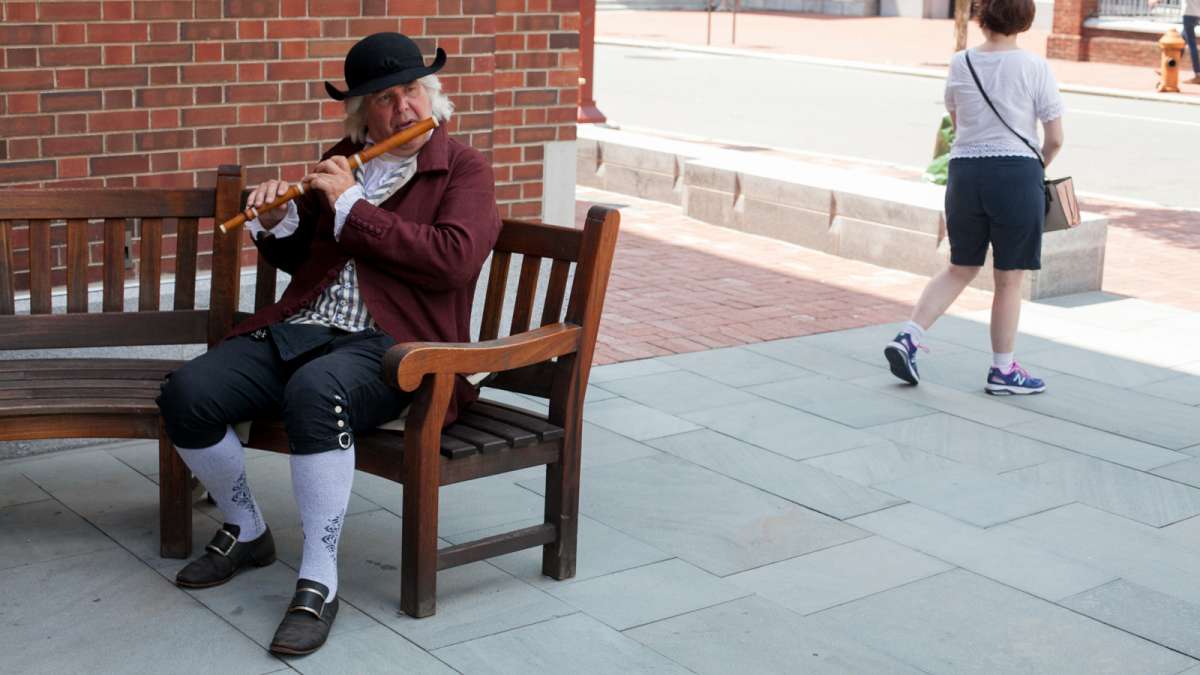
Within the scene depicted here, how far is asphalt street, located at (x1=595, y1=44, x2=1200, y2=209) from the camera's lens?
1316 centimetres

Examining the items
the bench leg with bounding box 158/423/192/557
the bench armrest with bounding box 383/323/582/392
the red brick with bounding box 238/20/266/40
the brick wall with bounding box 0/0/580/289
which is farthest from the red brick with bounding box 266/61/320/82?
the bench armrest with bounding box 383/323/582/392

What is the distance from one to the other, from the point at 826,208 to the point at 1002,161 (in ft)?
9.95

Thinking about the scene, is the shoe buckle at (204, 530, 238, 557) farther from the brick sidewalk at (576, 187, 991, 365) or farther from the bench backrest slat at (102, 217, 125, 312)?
the brick sidewalk at (576, 187, 991, 365)

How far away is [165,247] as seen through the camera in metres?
5.43

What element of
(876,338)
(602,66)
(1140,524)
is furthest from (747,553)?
(602,66)

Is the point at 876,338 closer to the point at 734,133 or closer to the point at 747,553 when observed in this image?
the point at 747,553

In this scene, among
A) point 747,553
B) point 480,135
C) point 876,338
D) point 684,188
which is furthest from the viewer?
point 684,188

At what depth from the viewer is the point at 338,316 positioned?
4.06 m

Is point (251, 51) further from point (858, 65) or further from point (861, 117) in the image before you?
point (858, 65)

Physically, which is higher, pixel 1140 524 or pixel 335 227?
pixel 335 227

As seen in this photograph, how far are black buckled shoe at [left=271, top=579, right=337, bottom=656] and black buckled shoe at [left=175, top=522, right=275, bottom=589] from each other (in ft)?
1.06

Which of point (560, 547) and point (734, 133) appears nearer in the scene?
point (560, 547)

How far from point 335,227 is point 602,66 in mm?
19887

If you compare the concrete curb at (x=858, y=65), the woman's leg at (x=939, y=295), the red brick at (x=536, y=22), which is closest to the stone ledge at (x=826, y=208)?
the woman's leg at (x=939, y=295)
